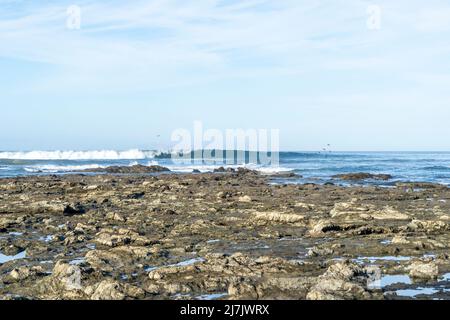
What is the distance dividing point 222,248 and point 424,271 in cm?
437

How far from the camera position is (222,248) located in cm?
1176

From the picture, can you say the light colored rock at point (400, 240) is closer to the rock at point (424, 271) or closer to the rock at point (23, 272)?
the rock at point (424, 271)

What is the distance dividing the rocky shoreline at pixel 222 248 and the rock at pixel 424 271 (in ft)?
0.07

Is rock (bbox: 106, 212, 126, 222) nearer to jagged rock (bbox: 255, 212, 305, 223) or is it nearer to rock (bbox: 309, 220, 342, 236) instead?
jagged rock (bbox: 255, 212, 305, 223)

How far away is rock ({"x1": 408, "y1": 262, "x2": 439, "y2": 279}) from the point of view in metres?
8.87

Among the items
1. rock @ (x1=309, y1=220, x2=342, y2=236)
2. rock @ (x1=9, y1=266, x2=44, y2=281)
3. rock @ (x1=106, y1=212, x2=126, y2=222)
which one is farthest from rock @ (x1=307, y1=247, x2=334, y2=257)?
rock @ (x1=106, y1=212, x2=126, y2=222)

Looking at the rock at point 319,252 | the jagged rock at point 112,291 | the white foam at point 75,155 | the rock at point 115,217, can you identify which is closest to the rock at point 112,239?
the rock at point 115,217

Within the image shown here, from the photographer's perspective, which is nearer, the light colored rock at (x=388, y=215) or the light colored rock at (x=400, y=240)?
the light colored rock at (x=400, y=240)

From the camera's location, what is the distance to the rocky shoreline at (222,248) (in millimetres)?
8227
